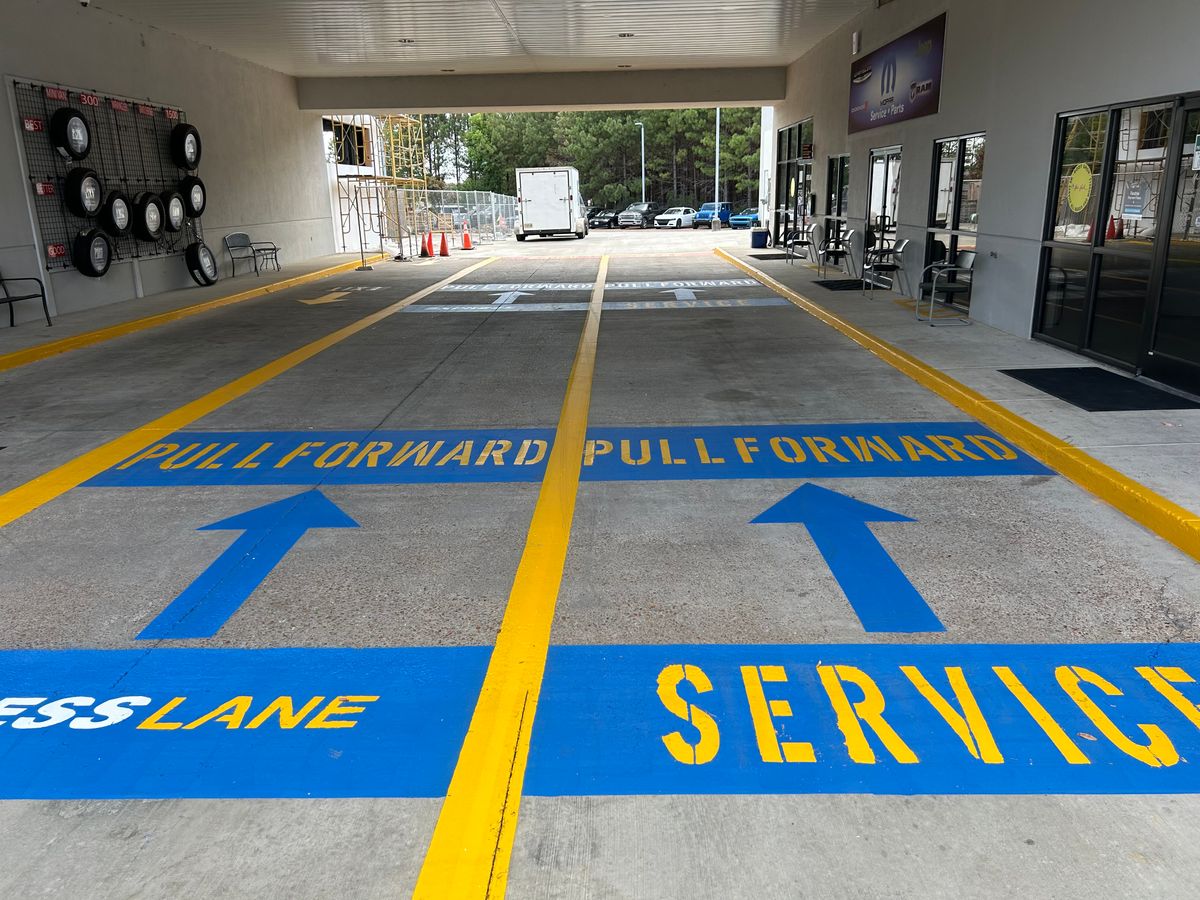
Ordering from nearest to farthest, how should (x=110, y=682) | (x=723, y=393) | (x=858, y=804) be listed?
(x=858, y=804) → (x=110, y=682) → (x=723, y=393)

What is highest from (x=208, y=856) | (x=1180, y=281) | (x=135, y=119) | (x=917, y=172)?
(x=135, y=119)

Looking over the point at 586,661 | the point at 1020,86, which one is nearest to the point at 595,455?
the point at 586,661

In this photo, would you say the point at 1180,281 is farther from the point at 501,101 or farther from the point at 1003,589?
the point at 501,101

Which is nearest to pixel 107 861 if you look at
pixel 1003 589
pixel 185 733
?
pixel 185 733

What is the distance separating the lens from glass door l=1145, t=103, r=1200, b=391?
7438mm

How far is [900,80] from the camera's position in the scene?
15047 mm

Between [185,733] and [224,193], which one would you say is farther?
[224,193]

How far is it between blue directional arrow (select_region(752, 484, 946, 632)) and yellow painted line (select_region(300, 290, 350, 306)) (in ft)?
40.2

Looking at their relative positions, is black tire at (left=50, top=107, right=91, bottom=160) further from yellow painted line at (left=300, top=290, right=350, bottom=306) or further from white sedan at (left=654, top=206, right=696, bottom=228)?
white sedan at (left=654, top=206, right=696, bottom=228)

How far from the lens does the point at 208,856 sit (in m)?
2.65

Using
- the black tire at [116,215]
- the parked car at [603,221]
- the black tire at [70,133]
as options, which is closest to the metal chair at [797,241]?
the black tire at [116,215]

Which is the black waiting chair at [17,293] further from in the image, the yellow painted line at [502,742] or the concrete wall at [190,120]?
the yellow painted line at [502,742]

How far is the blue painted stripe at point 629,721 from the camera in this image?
9.68 feet

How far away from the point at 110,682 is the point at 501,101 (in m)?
24.5
